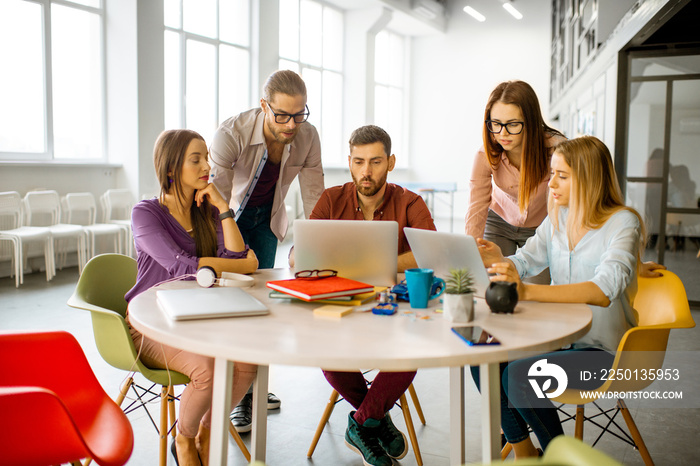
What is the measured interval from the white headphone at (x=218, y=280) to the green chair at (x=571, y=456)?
126 centimetres

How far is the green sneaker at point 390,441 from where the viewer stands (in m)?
2.09

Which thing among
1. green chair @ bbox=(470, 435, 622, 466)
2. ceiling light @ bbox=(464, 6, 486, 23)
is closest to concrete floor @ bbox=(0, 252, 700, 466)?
green chair @ bbox=(470, 435, 622, 466)

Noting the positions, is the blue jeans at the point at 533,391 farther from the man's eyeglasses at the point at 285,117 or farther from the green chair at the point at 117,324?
the man's eyeglasses at the point at 285,117

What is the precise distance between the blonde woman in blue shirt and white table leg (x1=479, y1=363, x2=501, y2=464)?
1.07ft

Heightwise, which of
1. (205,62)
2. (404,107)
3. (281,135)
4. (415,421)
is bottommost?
(415,421)

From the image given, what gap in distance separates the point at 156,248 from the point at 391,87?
12.5m

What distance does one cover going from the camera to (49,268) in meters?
5.84

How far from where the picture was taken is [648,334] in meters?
1.69

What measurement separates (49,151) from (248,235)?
16.2 ft

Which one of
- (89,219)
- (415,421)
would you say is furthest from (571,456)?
(89,219)

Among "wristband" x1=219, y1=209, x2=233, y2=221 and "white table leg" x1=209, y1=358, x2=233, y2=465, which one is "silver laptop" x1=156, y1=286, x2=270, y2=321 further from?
"wristband" x1=219, y1=209, x2=233, y2=221

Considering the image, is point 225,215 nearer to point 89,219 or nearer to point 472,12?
point 89,219

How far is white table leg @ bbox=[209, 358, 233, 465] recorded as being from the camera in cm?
136

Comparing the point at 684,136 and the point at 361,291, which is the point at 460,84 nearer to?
the point at 684,136
